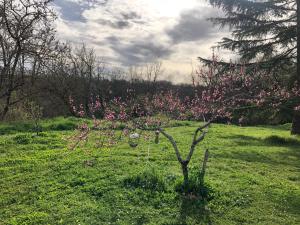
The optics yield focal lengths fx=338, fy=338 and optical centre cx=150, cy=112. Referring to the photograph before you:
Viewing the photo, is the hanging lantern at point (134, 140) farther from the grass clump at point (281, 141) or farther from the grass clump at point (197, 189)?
the grass clump at point (281, 141)

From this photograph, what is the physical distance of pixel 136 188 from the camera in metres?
7.91

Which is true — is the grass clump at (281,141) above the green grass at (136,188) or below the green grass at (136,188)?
above

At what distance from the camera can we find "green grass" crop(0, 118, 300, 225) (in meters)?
6.75

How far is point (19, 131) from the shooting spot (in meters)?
17.5

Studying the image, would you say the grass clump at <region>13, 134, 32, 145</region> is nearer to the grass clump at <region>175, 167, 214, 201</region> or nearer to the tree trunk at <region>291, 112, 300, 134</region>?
the grass clump at <region>175, 167, 214, 201</region>

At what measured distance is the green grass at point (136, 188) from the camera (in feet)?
22.1

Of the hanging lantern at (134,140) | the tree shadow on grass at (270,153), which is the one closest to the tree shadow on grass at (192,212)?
the hanging lantern at (134,140)

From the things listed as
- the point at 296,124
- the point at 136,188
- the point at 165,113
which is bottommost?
the point at 136,188

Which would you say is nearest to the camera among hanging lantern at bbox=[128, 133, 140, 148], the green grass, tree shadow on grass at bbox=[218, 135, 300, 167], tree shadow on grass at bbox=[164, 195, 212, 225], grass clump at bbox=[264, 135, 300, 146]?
tree shadow on grass at bbox=[164, 195, 212, 225]

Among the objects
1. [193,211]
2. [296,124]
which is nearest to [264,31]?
[296,124]

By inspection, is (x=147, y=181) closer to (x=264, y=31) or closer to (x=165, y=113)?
(x=165, y=113)

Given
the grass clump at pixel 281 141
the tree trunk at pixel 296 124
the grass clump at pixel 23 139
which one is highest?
the tree trunk at pixel 296 124

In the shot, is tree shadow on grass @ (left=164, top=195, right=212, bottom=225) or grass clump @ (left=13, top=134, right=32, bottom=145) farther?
grass clump @ (left=13, top=134, right=32, bottom=145)

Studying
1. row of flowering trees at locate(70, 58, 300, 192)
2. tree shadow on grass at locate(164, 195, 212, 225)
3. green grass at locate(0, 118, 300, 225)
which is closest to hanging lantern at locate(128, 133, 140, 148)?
green grass at locate(0, 118, 300, 225)
